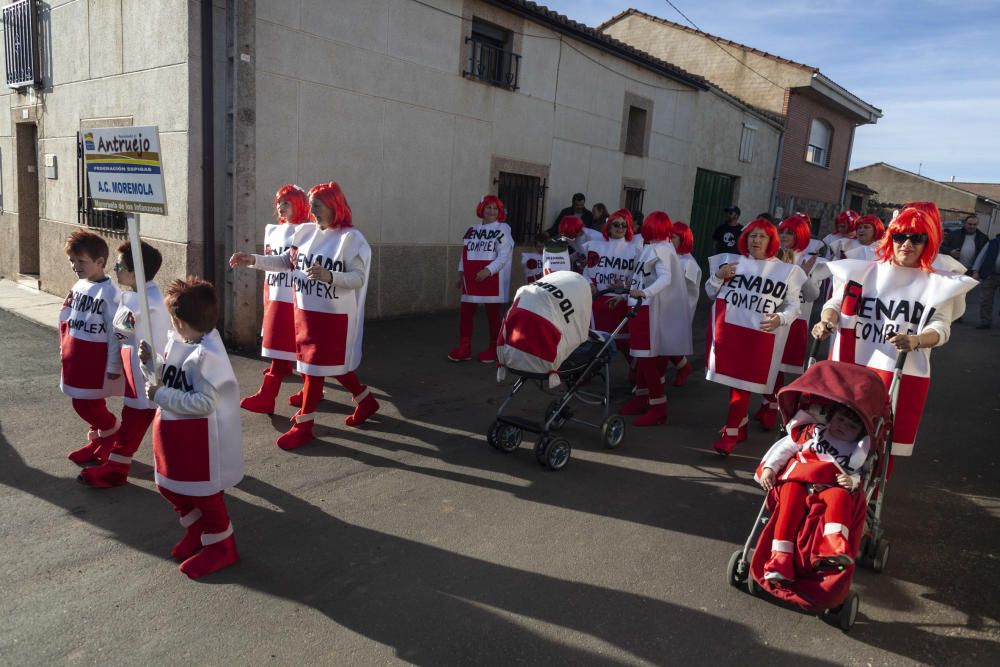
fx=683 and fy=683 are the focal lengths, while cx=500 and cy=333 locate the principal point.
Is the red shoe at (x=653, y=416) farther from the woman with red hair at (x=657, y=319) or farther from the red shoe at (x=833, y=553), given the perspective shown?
the red shoe at (x=833, y=553)

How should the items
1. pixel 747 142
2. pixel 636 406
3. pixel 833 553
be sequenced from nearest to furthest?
pixel 833 553 → pixel 636 406 → pixel 747 142

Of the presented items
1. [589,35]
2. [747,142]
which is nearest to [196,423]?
[589,35]

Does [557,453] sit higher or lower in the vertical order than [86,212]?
lower

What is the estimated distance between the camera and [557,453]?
16.4ft

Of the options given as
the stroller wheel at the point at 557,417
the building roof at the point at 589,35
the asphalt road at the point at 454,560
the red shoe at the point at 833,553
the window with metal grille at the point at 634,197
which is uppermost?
the building roof at the point at 589,35

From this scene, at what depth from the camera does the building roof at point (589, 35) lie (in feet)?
36.7

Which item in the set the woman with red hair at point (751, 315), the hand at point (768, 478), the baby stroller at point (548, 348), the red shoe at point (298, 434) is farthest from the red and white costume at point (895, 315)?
the red shoe at point (298, 434)

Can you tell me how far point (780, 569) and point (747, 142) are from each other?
55.7 feet

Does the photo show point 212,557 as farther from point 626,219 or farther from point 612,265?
point 626,219

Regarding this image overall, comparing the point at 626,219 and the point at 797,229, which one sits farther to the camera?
the point at 626,219

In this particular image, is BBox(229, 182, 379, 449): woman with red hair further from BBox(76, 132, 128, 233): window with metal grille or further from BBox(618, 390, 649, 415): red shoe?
BBox(76, 132, 128, 233): window with metal grille

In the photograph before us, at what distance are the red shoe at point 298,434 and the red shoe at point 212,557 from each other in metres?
1.59

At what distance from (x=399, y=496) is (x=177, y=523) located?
1306 millimetres

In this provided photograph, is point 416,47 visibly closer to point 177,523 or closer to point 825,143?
point 177,523
